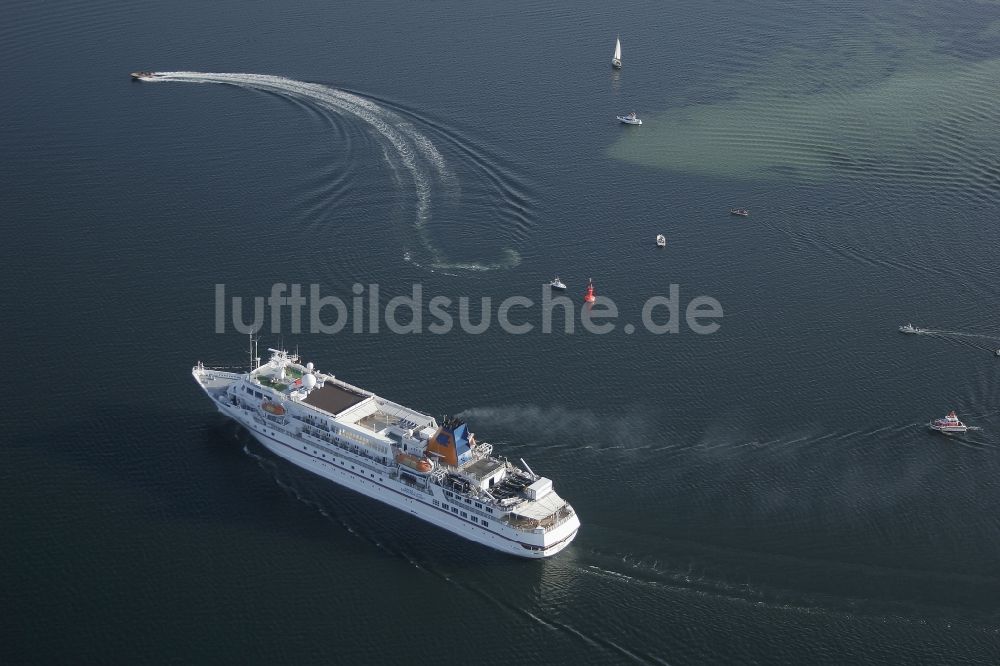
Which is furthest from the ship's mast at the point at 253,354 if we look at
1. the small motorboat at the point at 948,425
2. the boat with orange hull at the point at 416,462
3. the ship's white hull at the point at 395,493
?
the small motorboat at the point at 948,425

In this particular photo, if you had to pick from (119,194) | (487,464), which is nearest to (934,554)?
(487,464)

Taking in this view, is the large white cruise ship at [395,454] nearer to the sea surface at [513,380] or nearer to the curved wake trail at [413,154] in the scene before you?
the sea surface at [513,380]

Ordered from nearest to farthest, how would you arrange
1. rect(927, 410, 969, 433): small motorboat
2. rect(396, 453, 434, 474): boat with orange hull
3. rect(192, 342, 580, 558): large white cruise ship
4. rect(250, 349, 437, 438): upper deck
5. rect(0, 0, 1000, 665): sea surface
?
rect(0, 0, 1000, 665): sea surface < rect(192, 342, 580, 558): large white cruise ship < rect(396, 453, 434, 474): boat with orange hull < rect(250, 349, 437, 438): upper deck < rect(927, 410, 969, 433): small motorboat

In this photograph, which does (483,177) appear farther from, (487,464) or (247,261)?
(487,464)

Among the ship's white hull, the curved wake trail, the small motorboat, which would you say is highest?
the curved wake trail

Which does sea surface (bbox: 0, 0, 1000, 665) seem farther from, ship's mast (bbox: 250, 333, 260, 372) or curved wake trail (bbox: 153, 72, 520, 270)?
ship's mast (bbox: 250, 333, 260, 372)

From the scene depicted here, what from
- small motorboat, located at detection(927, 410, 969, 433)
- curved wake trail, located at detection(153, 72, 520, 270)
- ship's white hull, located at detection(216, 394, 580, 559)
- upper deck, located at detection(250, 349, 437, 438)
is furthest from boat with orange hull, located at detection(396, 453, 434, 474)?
small motorboat, located at detection(927, 410, 969, 433)

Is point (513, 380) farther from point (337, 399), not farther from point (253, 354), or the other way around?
point (253, 354)

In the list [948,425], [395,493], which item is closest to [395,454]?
[395,493]
